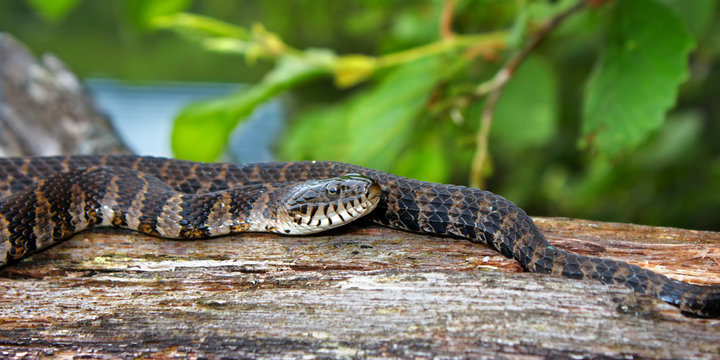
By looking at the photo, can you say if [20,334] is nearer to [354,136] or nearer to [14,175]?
[14,175]

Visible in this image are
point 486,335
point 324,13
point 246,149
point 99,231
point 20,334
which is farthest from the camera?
point 246,149

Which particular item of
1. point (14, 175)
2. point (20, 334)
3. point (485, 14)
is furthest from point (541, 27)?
point (14, 175)

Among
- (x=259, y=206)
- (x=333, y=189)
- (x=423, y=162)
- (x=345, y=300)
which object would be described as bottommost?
(x=345, y=300)

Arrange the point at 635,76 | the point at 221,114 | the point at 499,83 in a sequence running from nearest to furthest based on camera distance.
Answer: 1. the point at 635,76
2. the point at 499,83
3. the point at 221,114

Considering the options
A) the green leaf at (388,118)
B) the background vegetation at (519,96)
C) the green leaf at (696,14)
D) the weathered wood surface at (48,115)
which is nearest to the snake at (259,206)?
the green leaf at (388,118)

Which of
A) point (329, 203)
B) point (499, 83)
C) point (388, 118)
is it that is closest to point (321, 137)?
point (388, 118)

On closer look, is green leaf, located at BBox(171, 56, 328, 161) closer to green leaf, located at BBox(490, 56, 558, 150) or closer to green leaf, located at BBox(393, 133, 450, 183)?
green leaf, located at BBox(393, 133, 450, 183)

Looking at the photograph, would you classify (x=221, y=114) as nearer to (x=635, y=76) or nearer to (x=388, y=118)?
(x=388, y=118)
